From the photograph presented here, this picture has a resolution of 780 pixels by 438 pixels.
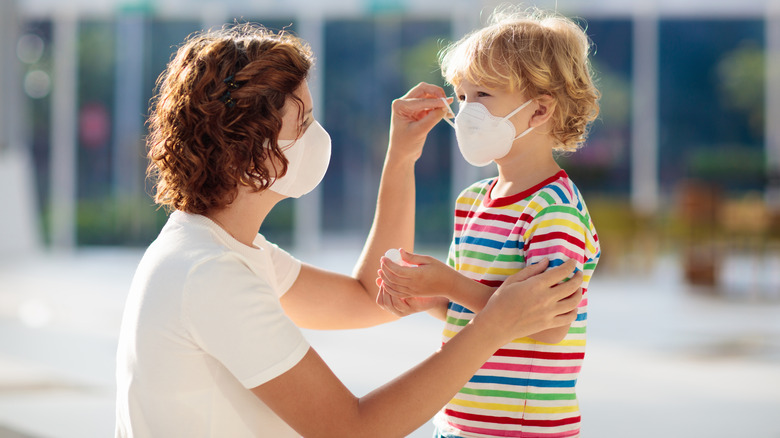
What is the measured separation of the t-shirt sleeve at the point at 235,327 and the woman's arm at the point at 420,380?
29 mm

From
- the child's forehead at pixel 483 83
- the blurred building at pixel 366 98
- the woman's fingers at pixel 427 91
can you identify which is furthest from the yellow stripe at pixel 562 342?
the blurred building at pixel 366 98

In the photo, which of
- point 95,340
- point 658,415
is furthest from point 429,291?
point 95,340

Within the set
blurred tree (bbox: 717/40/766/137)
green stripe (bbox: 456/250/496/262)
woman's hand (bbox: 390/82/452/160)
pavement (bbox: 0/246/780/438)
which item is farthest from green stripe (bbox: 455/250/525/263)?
blurred tree (bbox: 717/40/766/137)

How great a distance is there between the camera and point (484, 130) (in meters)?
1.75

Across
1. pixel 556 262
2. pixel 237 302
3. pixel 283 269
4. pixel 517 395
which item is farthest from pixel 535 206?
pixel 283 269

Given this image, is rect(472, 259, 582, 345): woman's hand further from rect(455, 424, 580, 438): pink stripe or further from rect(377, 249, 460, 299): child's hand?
rect(455, 424, 580, 438): pink stripe

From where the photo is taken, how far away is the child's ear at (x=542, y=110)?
175 centimetres

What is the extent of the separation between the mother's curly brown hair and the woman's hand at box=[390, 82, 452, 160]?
0.34m

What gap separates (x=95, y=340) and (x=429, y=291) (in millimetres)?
4508

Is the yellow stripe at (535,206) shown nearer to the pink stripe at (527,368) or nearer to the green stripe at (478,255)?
the green stripe at (478,255)

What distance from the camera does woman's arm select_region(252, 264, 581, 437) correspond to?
4.87ft

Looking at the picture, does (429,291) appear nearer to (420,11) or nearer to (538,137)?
(538,137)

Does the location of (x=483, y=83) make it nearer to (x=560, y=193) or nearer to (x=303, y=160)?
(x=560, y=193)

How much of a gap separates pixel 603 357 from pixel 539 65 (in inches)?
145
